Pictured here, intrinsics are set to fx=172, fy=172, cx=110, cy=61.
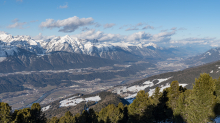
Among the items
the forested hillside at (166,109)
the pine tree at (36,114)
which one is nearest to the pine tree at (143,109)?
the forested hillside at (166,109)

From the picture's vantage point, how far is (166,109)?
68.7 metres

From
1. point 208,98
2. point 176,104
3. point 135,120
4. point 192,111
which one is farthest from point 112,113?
point 208,98

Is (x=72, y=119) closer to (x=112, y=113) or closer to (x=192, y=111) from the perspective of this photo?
(x=112, y=113)

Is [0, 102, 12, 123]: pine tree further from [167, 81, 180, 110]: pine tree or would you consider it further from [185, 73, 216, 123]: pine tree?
[167, 81, 180, 110]: pine tree

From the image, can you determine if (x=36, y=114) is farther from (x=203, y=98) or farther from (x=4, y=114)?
(x=203, y=98)

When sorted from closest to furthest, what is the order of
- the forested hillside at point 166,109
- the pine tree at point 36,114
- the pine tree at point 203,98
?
the pine tree at point 203,98, the forested hillside at point 166,109, the pine tree at point 36,114

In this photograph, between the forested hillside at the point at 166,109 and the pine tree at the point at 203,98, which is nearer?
the pine tree at the point at 203,98

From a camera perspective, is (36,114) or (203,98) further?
(36,114)

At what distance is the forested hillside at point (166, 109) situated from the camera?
3996 centimetres

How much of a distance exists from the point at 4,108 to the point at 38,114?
1482 centimetres

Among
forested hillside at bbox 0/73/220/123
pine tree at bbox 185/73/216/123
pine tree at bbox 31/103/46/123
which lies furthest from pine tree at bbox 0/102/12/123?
pine tree at bbox 185/73/216/123

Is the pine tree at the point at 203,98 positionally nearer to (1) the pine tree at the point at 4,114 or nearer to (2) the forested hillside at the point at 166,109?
(2) the forested hillside at the point at 166,109

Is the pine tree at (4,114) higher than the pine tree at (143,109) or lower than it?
higher

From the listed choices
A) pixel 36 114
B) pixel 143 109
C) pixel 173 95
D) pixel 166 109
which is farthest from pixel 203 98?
pixel 36 114
